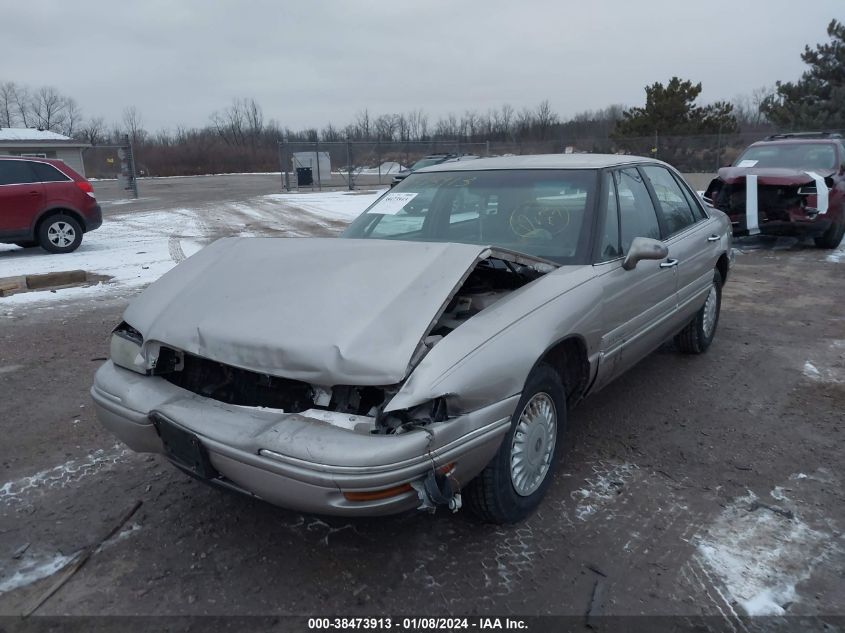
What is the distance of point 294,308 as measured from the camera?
261 cm

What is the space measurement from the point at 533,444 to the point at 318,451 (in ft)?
3.68

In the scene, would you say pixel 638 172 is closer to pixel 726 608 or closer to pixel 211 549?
pixel 726 608

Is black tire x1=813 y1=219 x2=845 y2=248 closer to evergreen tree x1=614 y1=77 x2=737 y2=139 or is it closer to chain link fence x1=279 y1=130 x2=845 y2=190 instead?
chain link fence x1=279 y1=130 x2=845 y2=190

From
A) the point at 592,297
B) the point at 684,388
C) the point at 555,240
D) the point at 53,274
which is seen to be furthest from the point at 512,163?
the point at 53,274

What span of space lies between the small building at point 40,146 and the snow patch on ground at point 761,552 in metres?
35.5

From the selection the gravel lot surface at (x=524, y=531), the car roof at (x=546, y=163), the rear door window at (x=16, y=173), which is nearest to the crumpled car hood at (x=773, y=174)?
the gravel lot surface at (x=524, y=531)

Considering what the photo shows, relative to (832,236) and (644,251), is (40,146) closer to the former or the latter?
(832,236)

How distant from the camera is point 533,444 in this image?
9.36 ft

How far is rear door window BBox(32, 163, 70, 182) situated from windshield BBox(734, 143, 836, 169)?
11.6 metres

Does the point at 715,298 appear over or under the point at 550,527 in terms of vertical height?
over

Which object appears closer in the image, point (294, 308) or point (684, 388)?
point (294, 308)

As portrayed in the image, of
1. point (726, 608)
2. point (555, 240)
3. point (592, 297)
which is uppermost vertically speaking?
point (555, 240)

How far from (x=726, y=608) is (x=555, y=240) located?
1.95 m

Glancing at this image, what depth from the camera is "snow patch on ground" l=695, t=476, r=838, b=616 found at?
243 centimetres
